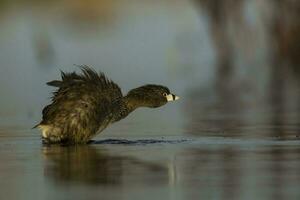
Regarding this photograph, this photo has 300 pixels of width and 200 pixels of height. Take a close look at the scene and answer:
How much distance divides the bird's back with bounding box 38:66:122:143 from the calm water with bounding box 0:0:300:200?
0.69ft

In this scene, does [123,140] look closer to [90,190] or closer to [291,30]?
[90,190]

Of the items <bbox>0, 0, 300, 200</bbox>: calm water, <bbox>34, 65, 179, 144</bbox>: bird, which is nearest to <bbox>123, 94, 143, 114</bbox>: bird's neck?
<bbox>34, 65, 179, 144</bbox>: bird

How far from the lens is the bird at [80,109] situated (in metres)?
13.9

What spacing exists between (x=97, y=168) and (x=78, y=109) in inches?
106

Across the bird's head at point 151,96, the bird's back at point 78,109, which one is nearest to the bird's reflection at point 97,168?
the bird's back at point 78,109

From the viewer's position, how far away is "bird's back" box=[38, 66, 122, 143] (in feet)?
45.7

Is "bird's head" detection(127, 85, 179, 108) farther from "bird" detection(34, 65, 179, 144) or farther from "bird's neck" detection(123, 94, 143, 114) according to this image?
"bird" detection(34, 65, 179, 144)

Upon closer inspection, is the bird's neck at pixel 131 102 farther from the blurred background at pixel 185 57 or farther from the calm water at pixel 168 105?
the blurred background at pixel 185 57

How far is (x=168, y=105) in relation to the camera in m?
18.2

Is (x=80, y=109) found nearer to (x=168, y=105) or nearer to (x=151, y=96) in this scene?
(x=151, y=96)

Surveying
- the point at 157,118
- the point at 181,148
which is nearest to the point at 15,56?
the point at 157,118

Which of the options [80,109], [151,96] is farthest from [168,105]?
[80,109]

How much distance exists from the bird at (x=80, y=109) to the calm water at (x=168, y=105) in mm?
204

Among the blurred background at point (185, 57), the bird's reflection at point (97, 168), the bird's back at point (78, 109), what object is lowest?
the bird's reflection at point (97, 168)
